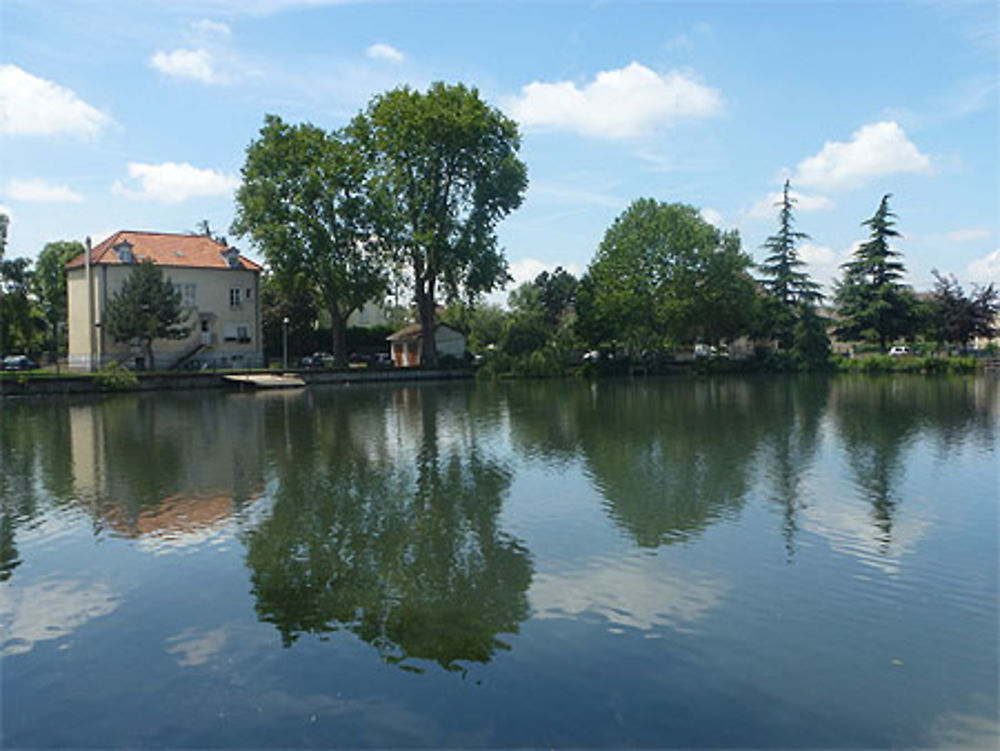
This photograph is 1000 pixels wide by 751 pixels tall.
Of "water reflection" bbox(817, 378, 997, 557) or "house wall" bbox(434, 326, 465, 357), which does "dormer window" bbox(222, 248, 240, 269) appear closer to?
"house wall" bbox(434, 326, 465, 357)

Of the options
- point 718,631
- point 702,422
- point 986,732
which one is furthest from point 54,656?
point 702,422

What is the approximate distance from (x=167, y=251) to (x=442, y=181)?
21.8m

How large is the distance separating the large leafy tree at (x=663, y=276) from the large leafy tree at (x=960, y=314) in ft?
67.7

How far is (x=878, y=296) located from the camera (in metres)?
68.9

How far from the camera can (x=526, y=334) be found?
209ft

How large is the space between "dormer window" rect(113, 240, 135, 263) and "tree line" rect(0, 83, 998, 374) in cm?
537

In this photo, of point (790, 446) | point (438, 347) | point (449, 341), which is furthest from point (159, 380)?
point (790, 446)

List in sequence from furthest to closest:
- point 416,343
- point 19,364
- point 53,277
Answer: point 53,277 → point 416,343 → point 19,364

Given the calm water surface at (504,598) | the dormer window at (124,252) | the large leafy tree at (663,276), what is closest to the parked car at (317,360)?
the dormer window at (124,252)

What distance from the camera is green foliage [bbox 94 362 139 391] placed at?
47.6 metres

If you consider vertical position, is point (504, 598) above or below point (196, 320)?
below

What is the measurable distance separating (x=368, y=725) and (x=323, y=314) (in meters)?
79.9

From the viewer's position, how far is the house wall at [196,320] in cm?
5734

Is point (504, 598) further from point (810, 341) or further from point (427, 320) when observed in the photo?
point (810, 341)
